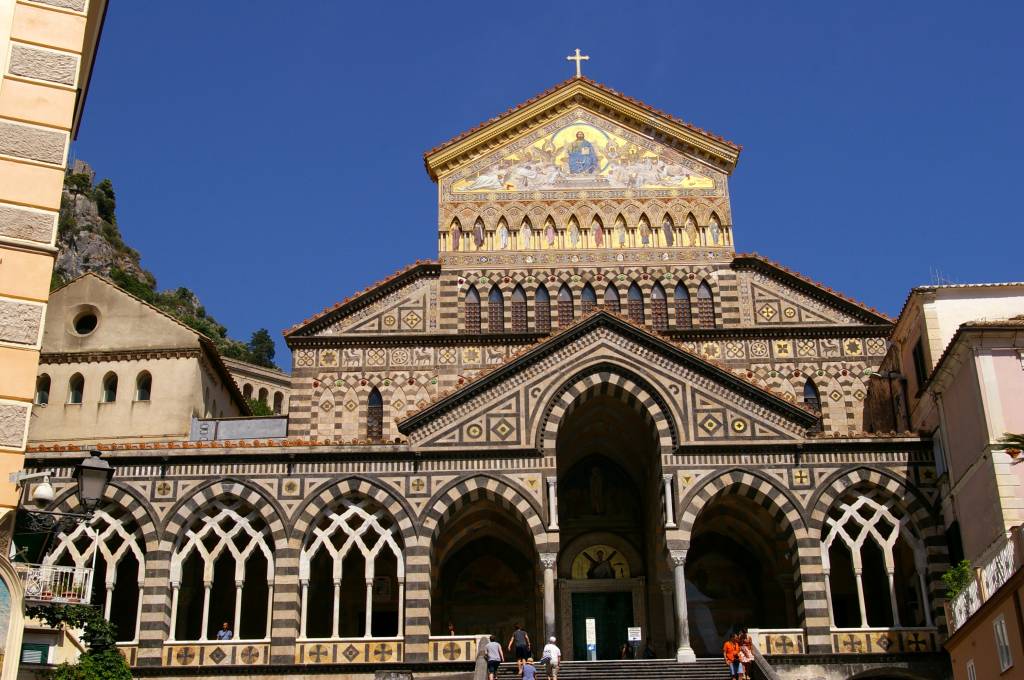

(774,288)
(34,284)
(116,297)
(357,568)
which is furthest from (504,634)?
(34,284)

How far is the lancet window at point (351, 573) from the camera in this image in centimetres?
3044

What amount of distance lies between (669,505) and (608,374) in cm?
399

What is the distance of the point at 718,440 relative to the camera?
31.3m

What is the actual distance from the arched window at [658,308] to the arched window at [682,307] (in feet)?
1.22

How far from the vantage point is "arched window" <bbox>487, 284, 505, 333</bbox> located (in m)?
39.5

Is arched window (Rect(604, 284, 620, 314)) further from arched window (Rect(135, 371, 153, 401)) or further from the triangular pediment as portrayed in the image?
arched window (Rect(135, 371, 153, 401))

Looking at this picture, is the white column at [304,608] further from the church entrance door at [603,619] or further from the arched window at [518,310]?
the arched window at [518,310]

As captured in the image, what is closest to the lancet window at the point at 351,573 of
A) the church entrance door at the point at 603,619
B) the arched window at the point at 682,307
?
the church entrance door at the point at 603,619

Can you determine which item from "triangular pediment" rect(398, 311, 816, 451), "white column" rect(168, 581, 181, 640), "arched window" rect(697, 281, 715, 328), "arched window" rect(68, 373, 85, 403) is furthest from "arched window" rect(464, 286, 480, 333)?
"arched window" rect(68, 373, 85, 403)

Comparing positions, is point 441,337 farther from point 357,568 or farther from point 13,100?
point 13,100

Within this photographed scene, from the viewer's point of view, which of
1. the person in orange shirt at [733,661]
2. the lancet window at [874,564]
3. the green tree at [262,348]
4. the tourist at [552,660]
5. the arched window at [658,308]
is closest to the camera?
the person in orange shirt at [733,661]

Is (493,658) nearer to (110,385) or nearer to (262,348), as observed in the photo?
(110,385)

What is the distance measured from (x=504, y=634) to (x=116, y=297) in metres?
18.2

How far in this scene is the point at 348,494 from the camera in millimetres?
31156
